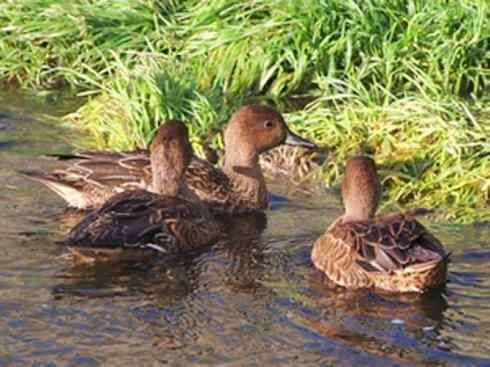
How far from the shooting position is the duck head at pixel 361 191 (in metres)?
9.00

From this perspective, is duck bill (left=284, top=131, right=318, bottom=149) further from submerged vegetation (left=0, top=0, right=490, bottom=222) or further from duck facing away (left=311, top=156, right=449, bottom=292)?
duck facing away (left=311, top=156, right=449, bottom=292)

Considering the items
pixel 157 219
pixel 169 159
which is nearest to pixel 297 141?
pixel 169 159

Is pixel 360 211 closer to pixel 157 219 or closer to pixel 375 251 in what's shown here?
pixel 375 251

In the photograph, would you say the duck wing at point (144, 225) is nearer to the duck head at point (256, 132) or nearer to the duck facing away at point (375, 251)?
the duck facing away at point (375, 251)

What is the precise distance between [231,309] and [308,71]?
14.4 feet

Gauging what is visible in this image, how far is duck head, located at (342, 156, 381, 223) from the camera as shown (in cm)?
900

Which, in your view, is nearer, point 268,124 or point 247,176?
point 247,176

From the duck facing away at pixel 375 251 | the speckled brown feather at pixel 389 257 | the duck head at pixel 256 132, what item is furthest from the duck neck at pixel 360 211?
the duck head at pixel 256 132

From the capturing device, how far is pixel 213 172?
34.4 ft

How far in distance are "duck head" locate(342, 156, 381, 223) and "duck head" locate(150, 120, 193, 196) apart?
4.30ft

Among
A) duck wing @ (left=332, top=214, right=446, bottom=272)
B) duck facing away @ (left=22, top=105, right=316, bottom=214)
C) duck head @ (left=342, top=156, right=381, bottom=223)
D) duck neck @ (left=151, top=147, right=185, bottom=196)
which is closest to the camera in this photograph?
duck wing @ (left=332, top=214, right=446, bottom=272)

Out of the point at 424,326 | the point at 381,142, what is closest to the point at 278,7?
the point at 381,142

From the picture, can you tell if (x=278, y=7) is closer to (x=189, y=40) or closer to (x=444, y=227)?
(x=189, y=40)

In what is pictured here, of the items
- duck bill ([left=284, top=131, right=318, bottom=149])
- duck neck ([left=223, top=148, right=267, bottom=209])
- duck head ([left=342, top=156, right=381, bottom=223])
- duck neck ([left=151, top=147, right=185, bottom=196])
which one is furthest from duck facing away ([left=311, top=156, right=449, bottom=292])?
duck bill ([left=284, top=131, right=318, bottom=149])
